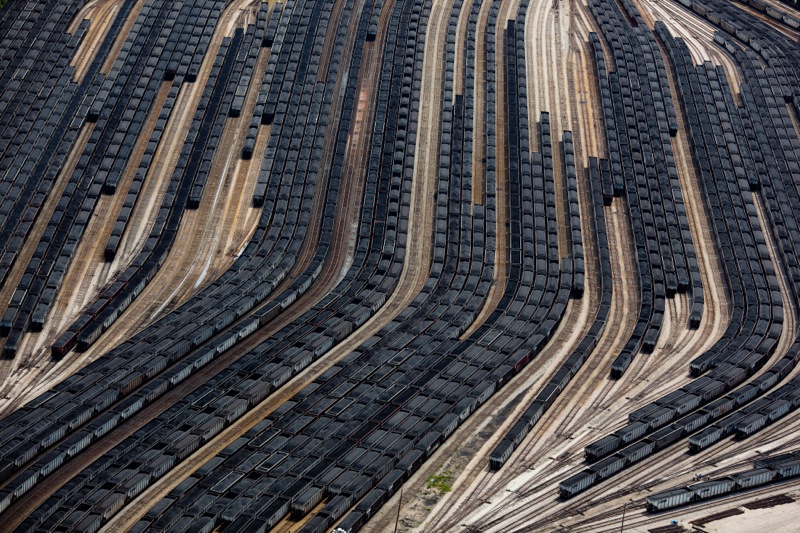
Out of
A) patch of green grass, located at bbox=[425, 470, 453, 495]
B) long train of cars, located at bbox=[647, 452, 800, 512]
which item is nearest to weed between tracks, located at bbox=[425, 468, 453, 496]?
patch of green grass, located at bbox=[425, 470, 453, 495]

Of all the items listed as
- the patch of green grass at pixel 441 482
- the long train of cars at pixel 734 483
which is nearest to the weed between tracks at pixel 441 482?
the patch of green grass at pixel 441 482

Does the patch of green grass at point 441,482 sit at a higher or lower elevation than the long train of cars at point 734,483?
lower

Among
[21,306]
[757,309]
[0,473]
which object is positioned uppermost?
[757,309]

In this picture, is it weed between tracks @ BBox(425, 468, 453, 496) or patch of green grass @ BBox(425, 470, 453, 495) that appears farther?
patch of green grass @ BBox(425, 470, 453, 495)

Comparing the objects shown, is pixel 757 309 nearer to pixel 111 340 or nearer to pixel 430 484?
pixel 430 484

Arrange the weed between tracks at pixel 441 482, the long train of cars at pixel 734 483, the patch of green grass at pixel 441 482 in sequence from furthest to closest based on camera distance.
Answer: the patch of green grass at pixel 441 482 < the weed between tracks at pixel 441 482 < the long train of cars at pixel 734 483

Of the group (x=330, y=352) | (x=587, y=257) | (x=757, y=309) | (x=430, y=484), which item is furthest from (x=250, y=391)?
(x=757, y=309)

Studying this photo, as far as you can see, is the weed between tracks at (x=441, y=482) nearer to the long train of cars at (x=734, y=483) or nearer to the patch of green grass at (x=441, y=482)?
the patch of green grass at (x=441, y=482)

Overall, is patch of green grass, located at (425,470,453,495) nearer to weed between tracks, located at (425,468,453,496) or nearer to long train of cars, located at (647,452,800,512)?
weed between tracks, located at (425,468,453,496)

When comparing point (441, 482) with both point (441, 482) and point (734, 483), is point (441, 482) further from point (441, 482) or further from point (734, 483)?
point (734, 483)
